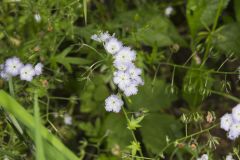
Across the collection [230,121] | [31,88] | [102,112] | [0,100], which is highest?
[102,112]

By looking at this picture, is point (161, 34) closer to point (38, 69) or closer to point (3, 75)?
point (38, 69)

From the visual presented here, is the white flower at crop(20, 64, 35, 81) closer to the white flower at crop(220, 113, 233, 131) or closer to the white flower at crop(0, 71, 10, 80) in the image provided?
the white flower at crop(0, 71, 10, 80)

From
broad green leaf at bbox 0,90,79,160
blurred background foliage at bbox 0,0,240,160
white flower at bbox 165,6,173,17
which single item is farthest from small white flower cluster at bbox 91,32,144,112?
white flower at bbox 165,6,173,17

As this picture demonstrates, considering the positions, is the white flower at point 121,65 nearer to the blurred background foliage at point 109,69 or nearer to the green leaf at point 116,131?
the blurred background foliage at point 109,69

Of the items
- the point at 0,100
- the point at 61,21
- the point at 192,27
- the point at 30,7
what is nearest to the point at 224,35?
the point at 192,27

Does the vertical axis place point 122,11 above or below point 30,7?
above

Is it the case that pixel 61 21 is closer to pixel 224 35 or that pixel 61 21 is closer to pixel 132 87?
pixel 132 87
